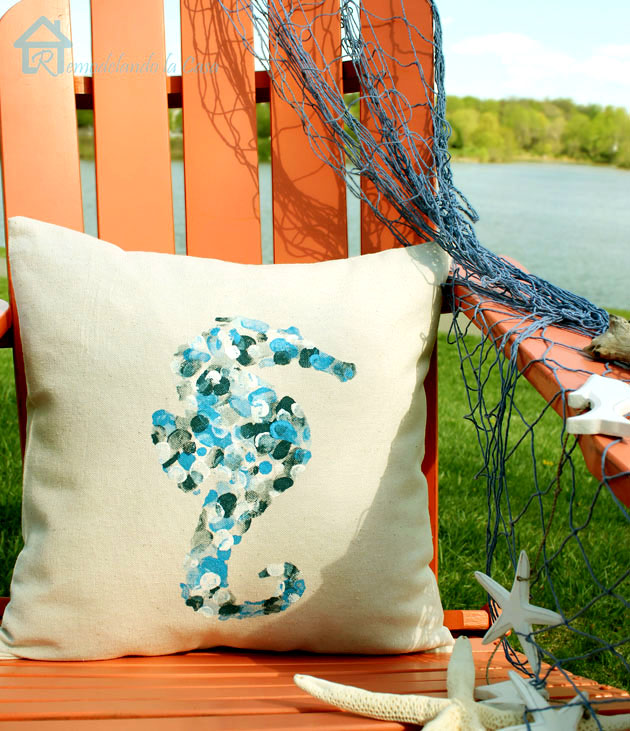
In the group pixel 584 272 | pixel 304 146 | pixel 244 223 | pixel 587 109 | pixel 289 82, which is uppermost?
pixel 587 109

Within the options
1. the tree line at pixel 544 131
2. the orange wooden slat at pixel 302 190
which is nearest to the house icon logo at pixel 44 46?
the orange wooden slat at pixel 302 190

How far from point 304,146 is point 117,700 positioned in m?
0.95

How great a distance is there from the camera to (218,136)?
132 centimetres

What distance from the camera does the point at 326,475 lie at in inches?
36.4

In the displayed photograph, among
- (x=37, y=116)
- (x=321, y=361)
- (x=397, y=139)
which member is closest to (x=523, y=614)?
(x=321, y=361)

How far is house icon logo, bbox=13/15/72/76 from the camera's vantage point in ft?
4.12

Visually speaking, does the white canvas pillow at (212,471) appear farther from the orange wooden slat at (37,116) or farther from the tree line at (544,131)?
the tree line at (544,131)

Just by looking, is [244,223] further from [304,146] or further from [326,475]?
→ [326,475]

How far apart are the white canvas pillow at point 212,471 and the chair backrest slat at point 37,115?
310 millimetres

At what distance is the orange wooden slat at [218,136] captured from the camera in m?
1.30

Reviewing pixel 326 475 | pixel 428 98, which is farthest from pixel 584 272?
pixel 326 475

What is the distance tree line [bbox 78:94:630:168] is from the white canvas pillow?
9407 mm

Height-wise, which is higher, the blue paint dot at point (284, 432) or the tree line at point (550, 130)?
the tree line at point (550, 130)

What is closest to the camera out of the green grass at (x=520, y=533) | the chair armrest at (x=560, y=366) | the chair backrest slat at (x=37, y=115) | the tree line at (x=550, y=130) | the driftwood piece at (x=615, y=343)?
the chair armrest at (x=560, y=366)
